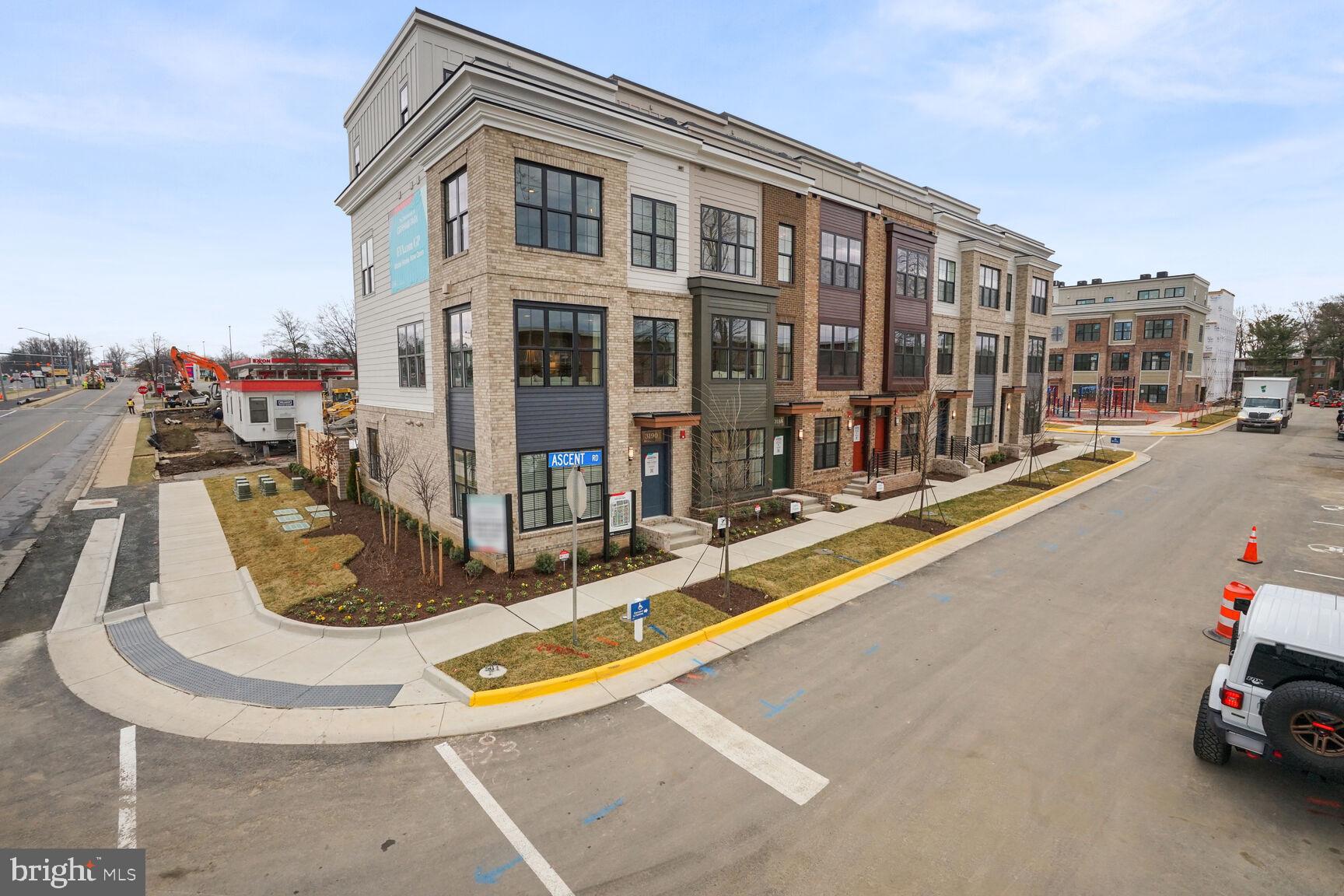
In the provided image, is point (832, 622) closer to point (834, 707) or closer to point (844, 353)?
point (834, 707)

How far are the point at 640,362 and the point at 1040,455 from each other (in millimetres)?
26300

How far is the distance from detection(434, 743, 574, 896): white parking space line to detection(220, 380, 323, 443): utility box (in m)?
31.7

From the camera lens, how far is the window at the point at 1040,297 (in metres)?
33.8

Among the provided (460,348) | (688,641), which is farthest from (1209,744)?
(460,348)

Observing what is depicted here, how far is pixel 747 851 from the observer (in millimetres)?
6055

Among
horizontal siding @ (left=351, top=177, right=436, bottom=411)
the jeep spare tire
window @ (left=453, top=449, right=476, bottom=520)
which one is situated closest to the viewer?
the jeep spare tire

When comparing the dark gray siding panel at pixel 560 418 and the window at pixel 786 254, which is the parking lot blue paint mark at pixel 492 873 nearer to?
the dark gray siding panel at pixel 560 418

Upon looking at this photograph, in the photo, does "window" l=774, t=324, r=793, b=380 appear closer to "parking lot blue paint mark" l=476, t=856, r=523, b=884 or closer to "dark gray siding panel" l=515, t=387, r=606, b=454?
"dark gray siding panel" l=515, t=387, r=606, b=454

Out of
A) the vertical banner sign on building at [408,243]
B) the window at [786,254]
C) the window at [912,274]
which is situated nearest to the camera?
the vertical banner sign on building at [408,243]

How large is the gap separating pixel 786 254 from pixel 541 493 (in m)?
12.5

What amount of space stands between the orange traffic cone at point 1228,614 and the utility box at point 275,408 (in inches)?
1500

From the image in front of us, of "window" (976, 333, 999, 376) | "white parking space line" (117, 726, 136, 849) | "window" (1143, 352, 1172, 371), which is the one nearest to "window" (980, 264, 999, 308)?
"window" (976, 333, 999, 376)

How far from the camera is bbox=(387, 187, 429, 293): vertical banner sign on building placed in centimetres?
1684

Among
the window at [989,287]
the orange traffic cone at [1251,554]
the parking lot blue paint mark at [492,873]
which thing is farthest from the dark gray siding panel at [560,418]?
the window at [989,287]
